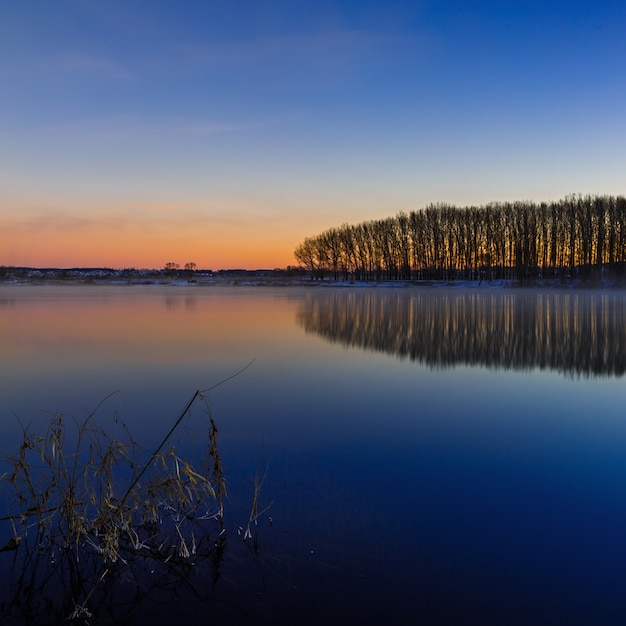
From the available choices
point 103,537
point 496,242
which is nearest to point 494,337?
point 103,537

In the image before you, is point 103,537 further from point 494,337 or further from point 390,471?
A: point 494,337

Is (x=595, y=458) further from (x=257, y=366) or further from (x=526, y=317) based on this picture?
(x=526, y=317)

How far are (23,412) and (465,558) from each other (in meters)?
6.19

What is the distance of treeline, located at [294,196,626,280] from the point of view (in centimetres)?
6581

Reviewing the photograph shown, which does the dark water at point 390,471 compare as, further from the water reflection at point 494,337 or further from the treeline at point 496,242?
the treeline at point 496,242

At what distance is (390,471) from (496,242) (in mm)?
72840

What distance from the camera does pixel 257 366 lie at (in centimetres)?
1129

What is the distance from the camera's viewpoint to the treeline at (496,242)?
65812 mm

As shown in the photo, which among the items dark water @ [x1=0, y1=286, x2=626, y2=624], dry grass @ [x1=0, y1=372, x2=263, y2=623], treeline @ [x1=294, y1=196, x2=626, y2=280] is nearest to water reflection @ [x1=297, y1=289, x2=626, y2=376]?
dark water @ [x1=0, y1=286, x2=626, y2=624]

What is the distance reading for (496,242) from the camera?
2874 inches

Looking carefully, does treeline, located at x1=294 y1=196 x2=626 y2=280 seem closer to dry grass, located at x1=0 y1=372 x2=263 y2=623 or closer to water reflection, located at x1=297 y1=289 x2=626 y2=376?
water reflection, located at x1=297 y1=289 x2=626 y2=376

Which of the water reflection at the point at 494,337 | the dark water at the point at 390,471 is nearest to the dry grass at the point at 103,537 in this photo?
the dark water at the point at 390,471

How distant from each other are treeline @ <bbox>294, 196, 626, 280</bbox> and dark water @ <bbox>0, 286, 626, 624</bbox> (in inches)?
2352

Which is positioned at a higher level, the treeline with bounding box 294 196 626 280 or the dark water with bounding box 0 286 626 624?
the treeline with bounding box 294 196 626 280
